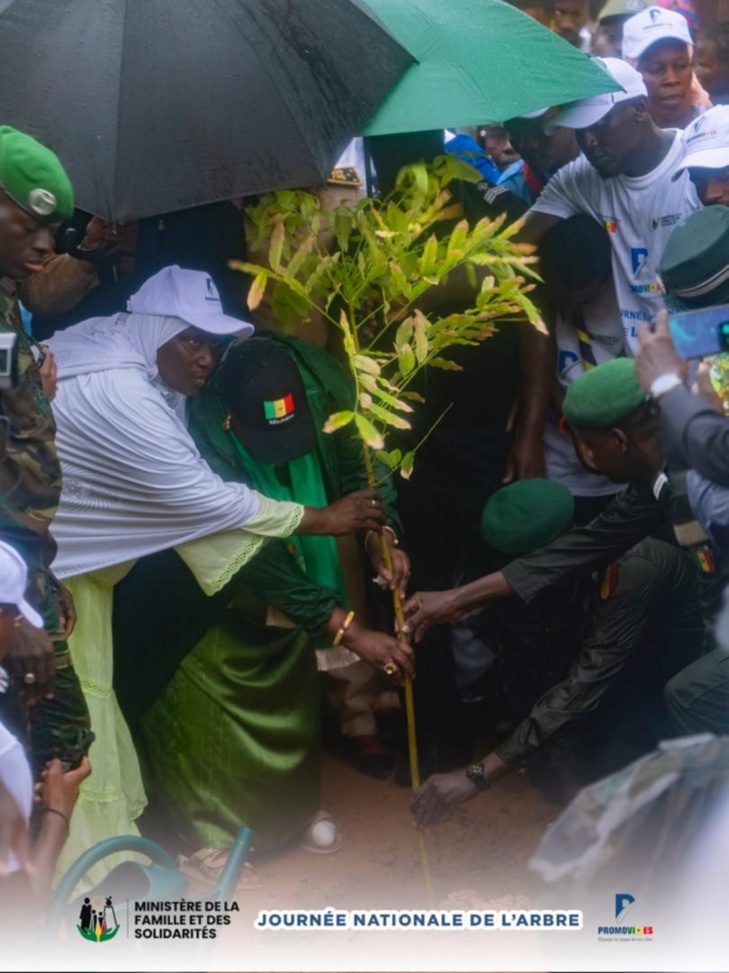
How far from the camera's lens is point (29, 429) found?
11.1ft

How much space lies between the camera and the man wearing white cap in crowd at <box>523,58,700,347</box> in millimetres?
4340

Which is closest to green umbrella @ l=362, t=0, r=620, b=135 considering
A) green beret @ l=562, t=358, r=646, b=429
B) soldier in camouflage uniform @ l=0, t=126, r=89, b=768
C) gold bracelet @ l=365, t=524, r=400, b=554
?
green beret @ l=562, t=358, r=646, b=429

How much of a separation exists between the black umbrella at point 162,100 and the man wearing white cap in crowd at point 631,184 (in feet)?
3.19

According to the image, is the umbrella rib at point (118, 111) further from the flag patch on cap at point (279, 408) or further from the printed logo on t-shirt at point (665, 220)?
the printed logo on t-shirt at point (665, 220)

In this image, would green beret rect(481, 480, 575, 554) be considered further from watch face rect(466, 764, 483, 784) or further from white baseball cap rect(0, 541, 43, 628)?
white baseball cap rect(0, 541, 43, 628)

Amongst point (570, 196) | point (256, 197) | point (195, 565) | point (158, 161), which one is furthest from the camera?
point (570, 196)

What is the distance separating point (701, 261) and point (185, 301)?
145 cm

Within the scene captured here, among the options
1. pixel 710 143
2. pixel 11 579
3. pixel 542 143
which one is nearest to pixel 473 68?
pixel 542 143

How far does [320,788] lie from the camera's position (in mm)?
4680

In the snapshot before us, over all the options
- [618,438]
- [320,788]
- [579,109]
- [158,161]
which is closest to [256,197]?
[158,161]

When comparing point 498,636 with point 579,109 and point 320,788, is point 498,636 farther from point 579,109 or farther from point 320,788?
point 579,109

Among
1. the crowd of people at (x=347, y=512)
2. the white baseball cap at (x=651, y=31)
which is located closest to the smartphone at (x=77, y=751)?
the crowd of people at (x=347, y=512)

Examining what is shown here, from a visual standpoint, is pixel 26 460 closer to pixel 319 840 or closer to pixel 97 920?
pixel 97 920

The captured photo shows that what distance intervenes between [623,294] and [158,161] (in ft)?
5.35
